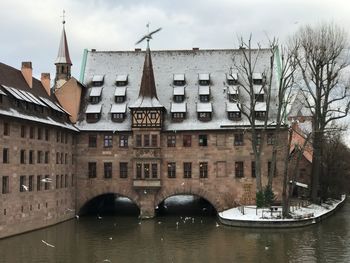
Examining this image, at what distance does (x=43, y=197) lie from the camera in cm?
4362

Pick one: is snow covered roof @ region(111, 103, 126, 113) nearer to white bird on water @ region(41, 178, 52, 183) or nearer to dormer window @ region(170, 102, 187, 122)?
dormer window @ region(170, 102, 187, 122)

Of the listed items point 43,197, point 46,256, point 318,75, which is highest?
point 318,75

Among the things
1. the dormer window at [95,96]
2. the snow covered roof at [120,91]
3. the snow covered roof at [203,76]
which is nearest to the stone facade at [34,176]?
the dormer window at [95,96]

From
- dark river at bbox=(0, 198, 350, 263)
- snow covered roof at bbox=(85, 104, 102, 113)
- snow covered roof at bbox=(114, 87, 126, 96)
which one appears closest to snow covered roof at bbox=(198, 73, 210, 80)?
snow covered roof at bbox=(114, 87, 126, 96)

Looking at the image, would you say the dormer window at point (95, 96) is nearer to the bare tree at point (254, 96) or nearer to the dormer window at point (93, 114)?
the dormer window at point (93, 114)

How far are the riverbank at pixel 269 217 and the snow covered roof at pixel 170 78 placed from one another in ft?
31.7

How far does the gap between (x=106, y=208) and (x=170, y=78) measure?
17.2 m

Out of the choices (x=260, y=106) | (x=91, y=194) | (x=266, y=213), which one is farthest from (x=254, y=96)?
(x=91, y=194)

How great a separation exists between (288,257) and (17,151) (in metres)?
21.4

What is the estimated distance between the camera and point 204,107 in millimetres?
53406

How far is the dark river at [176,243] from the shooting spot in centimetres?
3086

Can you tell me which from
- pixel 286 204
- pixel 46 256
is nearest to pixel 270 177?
pixel 286 204

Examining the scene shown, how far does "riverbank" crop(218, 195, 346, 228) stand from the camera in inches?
1645

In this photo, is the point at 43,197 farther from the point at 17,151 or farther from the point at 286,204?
the point at 286,204
